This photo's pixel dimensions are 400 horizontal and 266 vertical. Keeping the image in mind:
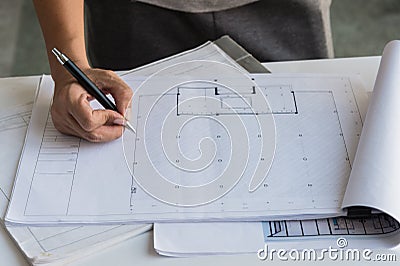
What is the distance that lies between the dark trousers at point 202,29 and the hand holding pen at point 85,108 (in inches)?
9.3

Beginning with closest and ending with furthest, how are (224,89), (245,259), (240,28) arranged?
(245,259) < (224,89) < (240,28)

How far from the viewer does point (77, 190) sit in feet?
2.24

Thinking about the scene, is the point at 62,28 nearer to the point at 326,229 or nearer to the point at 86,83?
the point at 86,83

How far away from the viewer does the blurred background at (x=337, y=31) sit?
6.06 ft

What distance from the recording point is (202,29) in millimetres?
965

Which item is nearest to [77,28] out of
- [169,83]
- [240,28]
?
[169,83]

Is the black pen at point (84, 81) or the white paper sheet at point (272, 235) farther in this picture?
the black pen at point (84, 81)

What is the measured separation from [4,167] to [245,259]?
296 millimetres

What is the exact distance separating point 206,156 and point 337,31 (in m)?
1.31

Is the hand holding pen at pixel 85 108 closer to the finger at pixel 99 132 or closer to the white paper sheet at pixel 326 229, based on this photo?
the finger at pixel 99 132

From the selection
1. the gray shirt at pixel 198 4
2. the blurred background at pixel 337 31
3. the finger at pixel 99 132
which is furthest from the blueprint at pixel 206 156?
the blurred background at pixel 337 31

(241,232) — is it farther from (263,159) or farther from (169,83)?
(169,83)

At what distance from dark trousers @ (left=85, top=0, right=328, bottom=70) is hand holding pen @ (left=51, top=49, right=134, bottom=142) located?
0.24 meters

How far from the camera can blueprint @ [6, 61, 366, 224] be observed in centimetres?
66
